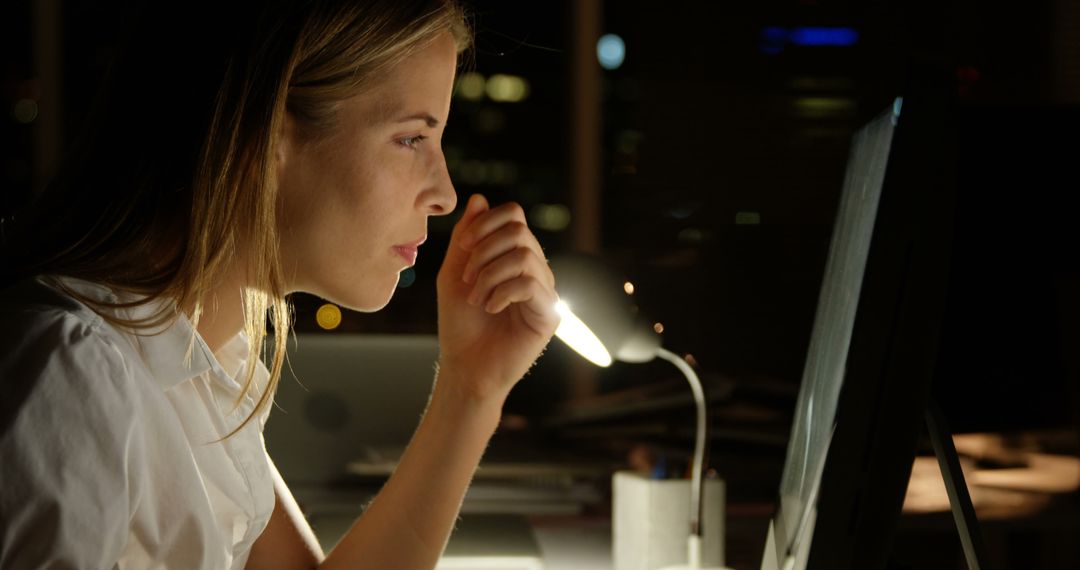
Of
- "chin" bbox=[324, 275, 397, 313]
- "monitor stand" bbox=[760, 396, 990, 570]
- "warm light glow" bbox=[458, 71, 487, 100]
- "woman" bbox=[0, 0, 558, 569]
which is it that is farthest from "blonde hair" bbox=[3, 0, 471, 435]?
"warm light glow" bbox=[458, 71, 487, 100]

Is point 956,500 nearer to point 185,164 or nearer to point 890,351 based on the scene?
point 890,351

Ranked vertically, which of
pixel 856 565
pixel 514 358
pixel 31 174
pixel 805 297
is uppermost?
pixel 31 174

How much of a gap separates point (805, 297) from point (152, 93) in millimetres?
3063

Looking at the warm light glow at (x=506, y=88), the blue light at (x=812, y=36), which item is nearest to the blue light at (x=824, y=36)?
the blue light at (x=812, y=36)

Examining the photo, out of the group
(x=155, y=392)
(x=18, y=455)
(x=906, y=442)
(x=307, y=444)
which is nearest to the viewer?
(x=906, y=442)

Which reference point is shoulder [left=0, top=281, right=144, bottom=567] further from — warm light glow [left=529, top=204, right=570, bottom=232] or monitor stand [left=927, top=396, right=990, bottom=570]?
warm light glow [left=529, top=204, right=570, bottom=232]

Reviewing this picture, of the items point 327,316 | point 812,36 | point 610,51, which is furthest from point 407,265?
point 812,36

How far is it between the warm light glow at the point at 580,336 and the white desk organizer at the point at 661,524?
0.52ft

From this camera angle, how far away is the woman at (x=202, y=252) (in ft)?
2.02

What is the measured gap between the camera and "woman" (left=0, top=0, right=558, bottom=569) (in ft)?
2.02

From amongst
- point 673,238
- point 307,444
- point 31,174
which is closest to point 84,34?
point 31,174

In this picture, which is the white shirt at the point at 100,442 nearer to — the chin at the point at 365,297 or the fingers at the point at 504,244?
the chin at the point at 365,297

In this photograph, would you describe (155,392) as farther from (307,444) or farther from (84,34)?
(84,34)

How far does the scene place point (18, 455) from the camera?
0.59 metres
